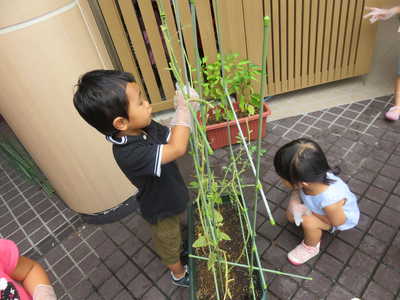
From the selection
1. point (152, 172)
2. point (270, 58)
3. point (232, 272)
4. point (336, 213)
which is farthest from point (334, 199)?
point (270, 58)

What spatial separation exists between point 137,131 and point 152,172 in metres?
0.25

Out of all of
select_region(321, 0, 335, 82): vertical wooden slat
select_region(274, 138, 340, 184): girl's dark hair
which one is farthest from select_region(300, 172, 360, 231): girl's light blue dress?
select_region(321, 0, 335, 82): vertical wooden slat

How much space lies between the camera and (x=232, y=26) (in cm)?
316

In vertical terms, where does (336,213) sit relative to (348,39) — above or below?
below

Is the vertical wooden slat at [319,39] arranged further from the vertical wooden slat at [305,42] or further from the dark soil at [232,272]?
the dark soil at [232,272]

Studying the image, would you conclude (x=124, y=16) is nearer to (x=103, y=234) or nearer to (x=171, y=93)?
(x=171, y=93)

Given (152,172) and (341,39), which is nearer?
(152,172)

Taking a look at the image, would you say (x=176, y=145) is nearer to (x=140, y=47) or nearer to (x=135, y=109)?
(x=135, y=109)

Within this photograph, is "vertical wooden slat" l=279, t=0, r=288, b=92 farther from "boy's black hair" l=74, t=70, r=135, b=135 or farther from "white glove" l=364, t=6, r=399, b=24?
"boy's black hair" l=74, t=70, r=135, b=135

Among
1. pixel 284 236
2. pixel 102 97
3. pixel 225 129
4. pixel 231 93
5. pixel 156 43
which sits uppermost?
pixel 102 97

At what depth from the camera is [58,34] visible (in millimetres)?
1946

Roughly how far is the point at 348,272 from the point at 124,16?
10.2 feet

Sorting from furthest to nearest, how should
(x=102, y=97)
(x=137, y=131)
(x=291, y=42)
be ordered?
(x=291, y=42) → (x=137, y=131) → (x=102, y=97)

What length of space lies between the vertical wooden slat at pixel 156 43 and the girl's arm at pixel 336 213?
2.16 metres
